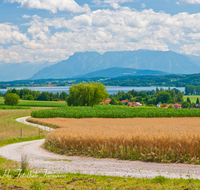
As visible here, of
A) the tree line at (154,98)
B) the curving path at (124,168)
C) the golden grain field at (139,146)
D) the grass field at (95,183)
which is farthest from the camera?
the tree line at (154,98)

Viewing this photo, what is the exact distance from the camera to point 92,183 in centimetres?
930

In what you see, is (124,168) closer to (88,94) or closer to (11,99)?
(88,94)

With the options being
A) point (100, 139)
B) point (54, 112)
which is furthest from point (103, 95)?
point (100, 139)

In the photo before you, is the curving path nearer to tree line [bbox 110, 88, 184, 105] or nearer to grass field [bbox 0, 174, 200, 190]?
grass field [bbox 0, 174, 200, 190]

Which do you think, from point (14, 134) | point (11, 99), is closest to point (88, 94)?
point (11, 99)

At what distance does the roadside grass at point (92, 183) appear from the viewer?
8711 millimetres

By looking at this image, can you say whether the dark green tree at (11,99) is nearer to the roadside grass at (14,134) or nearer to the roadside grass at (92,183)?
the roadside grass at (14,134)

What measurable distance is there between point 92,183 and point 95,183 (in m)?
0.11

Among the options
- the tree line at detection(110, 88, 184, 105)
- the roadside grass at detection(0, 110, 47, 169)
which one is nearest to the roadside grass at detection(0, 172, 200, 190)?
the roadside grass at detection(0, 110, 47, 169)

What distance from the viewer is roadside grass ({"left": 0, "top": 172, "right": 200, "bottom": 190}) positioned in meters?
8.71

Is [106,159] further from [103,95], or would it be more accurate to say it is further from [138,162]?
[103,95]

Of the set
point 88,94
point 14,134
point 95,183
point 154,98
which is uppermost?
point 88,94

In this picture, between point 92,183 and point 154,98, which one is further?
point 154,98

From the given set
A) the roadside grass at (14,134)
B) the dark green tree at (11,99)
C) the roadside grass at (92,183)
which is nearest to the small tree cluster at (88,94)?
the roadside grass at (14,134)
